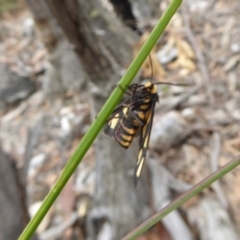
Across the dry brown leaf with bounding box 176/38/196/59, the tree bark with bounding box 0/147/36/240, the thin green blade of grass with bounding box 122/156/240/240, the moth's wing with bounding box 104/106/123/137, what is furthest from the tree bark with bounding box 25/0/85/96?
the thin green blade of grass with bounding box 122/156/240/240

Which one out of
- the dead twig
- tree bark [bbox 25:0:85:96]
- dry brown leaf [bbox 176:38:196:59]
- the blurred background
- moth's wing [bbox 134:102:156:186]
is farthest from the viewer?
tree bark [bbox 25:0:85:96]

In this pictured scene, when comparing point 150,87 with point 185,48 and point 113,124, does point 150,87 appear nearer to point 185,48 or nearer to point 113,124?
point 113,124

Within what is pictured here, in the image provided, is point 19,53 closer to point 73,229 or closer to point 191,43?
point 191,43

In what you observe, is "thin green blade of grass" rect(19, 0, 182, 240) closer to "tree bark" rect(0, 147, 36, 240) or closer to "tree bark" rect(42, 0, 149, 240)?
"tree bark" rect(0, 147, 36, 240)

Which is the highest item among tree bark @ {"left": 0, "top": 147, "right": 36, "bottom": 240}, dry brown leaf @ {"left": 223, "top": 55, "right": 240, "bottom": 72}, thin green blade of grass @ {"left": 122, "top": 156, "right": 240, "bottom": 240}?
thin green blade of grass @ {"left": 122, "top": 156, "right": 240, "bottom": 240}

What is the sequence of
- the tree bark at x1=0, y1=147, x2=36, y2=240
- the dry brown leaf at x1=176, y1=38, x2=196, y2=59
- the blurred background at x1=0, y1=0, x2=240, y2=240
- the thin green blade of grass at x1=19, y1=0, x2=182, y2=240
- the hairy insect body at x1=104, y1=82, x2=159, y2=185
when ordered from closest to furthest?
the thin green blade of grass at x1=19, y1=0, x2=182, y2=240 < the hairy insect body at x1=104, y1=82, x2=159, y2=185 < the tree bark at x1=0, y1=147, x2=36, y2=240 < the blurred background at x1=0, y1=0, x2=240, y2=240 < the dry brown leaf at x1=176, y1=38, x2=196, y2=59
